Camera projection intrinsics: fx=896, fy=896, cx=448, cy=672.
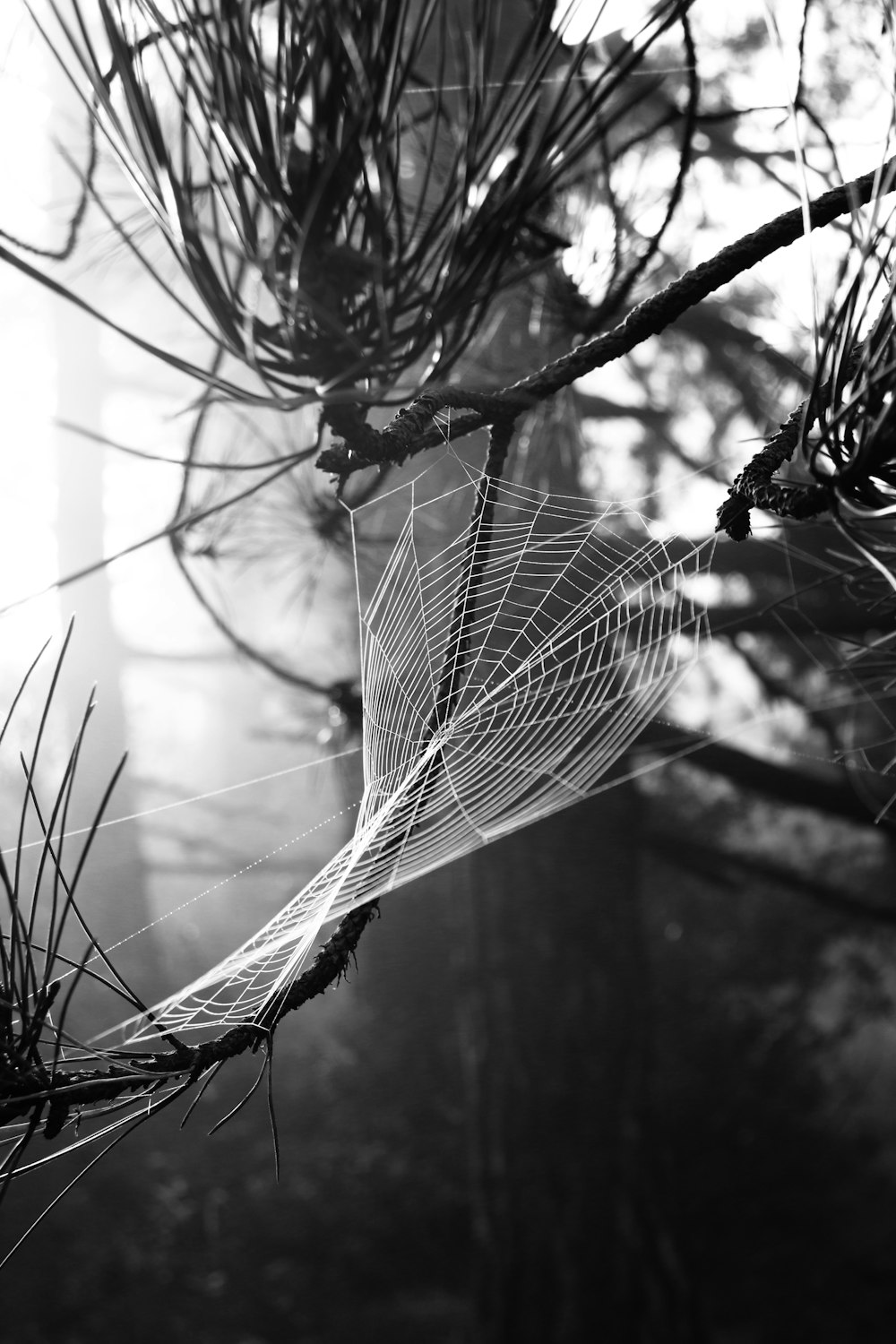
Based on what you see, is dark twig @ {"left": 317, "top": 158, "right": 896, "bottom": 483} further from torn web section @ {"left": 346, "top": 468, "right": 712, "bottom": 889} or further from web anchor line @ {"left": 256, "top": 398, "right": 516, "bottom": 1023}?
torn web section @ {"left": 346, "top": 468, "right": 712, "bottom": 889}

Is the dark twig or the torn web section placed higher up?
the torn web section

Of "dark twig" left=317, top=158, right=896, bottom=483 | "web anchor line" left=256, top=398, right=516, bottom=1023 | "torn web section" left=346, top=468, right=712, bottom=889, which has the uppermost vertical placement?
"torn web section" left=346, top=468, right=712, bottom=889

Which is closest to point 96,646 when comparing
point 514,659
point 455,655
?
point 514,659

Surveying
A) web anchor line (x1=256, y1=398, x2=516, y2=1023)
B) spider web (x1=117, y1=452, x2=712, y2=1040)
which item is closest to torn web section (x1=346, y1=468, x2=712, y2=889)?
spider web (x1=117, y1=452, x2=712, y2=1040)

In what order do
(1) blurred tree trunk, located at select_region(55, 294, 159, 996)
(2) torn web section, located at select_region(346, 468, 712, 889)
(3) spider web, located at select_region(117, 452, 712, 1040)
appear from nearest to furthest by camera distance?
(3) spider web, located at select_region(117, 452, 712, 1040) → (2) torn web section, located at select_region(346, 468, 712, 889) → (1) blurred tree trunk, located at select_region(55, 294, 159, 996)

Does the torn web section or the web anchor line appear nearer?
the web anchor line

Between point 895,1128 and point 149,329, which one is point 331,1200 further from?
point 149,329

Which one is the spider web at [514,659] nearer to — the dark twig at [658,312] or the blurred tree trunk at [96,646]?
the dark twig at [658,312]

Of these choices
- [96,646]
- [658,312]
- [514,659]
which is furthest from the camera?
[96,646]

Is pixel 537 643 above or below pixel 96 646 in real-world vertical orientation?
below

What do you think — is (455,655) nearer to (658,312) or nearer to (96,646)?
(658,312)

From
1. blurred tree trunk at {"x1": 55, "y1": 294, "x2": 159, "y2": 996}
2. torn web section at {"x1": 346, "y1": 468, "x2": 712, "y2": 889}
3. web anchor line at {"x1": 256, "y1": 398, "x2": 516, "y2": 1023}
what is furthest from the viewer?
blurred tree trunk at {"x1": 55, "y1": 294, "x2": 159, "y2": 996}

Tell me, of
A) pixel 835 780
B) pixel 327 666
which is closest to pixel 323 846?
pixel 327 666
